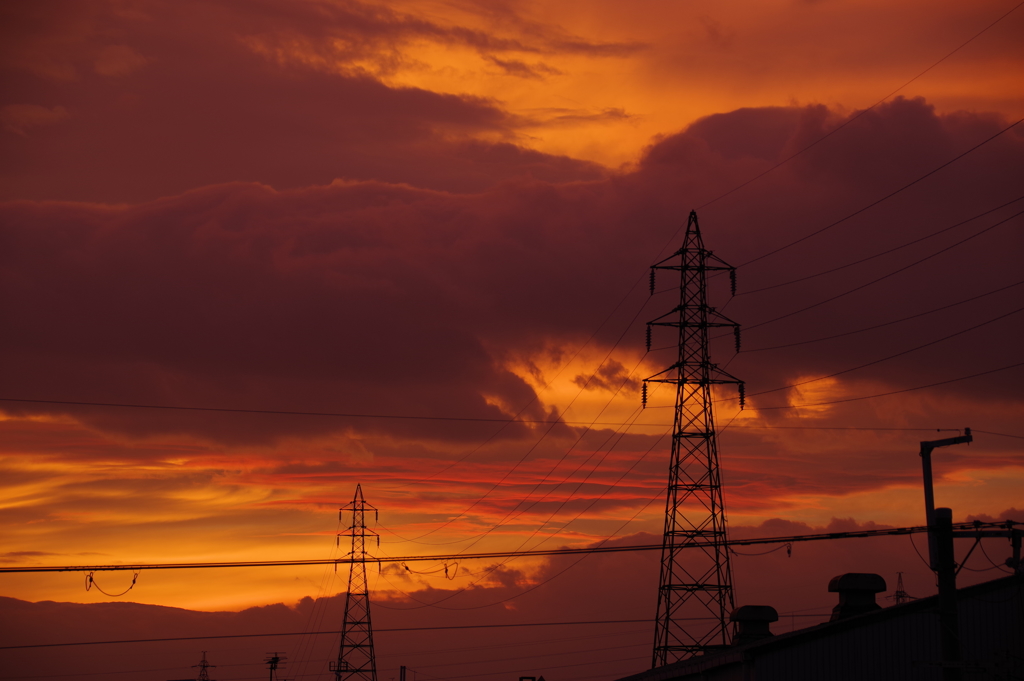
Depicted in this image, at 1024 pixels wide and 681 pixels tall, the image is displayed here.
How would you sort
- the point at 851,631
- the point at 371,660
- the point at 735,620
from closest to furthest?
the point at 851,631 < the point at 735,620 < the point at 371,660

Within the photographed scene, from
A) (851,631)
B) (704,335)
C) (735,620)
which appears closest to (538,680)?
(735,620)

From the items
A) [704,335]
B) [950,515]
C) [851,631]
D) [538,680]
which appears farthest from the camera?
[538,680]

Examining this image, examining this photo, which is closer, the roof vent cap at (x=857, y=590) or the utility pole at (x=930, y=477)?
the utility pole at (x=930, y=477)

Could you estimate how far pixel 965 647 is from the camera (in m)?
39.0

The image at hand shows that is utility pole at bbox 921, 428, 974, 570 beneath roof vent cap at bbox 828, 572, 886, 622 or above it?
above

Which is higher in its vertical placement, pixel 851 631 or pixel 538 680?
pixel 851 631

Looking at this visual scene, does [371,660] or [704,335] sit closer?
[704,335]

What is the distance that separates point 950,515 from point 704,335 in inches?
825

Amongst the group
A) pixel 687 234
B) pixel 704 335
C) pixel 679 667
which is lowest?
pixel 679 667

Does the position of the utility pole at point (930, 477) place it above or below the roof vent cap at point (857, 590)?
above

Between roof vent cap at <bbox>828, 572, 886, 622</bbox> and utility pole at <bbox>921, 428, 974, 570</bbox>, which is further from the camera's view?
roof vent cap at <bbox>828, 572, 886, 622</bbox>

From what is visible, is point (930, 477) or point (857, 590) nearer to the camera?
point (930, 477)

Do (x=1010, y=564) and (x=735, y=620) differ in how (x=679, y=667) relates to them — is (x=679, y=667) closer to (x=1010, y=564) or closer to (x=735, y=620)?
(x=735, y=620)

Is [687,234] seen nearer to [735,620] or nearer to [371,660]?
[735,620]
